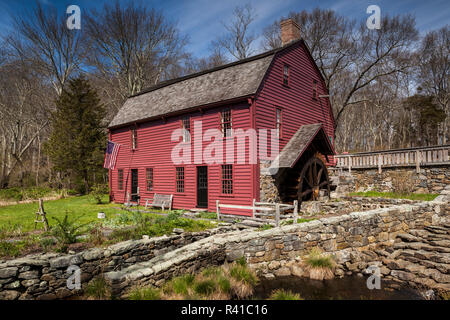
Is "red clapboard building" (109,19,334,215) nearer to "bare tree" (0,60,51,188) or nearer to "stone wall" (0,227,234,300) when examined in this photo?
"stone wall" (0,227,234,300)

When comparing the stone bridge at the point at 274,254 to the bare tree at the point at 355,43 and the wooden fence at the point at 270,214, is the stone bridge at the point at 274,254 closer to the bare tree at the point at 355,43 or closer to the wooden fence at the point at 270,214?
the wooden fence at the point at 270,214

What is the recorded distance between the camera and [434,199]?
1241 centimetres

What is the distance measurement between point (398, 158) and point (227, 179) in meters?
9.80

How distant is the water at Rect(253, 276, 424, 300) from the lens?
6.73 metres

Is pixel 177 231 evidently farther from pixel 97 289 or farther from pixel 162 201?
pixel 162 201

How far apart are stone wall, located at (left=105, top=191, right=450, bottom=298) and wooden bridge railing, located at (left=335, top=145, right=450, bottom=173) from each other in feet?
13.3

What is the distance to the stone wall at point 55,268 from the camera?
5949 millimetres

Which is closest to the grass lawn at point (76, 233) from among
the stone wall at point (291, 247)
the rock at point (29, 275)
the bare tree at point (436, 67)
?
the rock at point (29, 275)

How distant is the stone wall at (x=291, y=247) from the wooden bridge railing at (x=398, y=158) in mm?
4042

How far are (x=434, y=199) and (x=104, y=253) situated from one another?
13.7 meters

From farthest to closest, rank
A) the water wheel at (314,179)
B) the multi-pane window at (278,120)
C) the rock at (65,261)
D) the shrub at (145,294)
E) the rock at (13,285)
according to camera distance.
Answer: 1. the water wheel at (314,179)
2. the multi-pane window at (278,120)
3. the rock at (65,261)
4. the rock at (13,285)
5. the shrub at (145,294)

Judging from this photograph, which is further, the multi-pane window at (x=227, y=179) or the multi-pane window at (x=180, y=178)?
the multi-pane window at (x=180, y=178)

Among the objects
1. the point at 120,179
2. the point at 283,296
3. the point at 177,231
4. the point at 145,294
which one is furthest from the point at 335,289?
the point at 120,179
